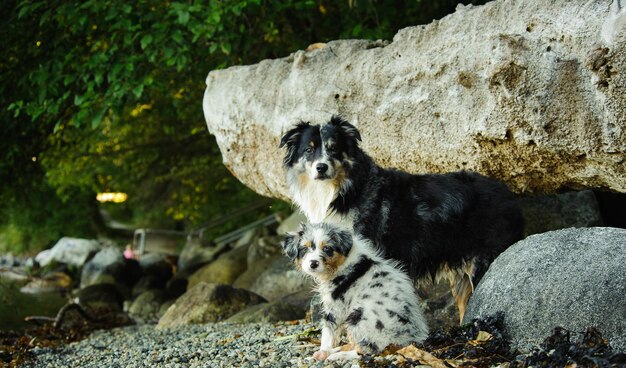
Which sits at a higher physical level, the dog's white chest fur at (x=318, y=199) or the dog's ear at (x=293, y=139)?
the dog's ear at (x=293, y=139)

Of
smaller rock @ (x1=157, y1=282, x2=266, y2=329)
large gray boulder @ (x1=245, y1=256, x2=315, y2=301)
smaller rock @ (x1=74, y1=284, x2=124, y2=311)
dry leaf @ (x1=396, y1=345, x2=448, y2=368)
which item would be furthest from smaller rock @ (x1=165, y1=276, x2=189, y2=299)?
dry leaf @ (x1=396, y1=345, x2=448, y2=368)

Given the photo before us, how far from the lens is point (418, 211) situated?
766 cm

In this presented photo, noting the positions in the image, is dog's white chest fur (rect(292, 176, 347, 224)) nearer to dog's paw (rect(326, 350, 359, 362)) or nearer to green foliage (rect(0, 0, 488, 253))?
dog's paw (rect(326, 350, 359, 362))

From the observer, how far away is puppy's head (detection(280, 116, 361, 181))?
7613 millimetres

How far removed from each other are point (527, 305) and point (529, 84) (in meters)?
2.49

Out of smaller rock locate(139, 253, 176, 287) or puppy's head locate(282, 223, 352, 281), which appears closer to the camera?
puppy's head locate(282, 223, 352, 281)

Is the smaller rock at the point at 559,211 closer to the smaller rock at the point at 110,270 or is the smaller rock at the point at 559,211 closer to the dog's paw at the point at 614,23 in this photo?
the dog's paw at the point at 614,23

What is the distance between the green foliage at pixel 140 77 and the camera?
1284 cm

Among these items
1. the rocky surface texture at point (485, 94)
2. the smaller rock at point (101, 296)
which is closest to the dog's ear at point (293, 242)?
the rocky surface texture at point (485, 94)

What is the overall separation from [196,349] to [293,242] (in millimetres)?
2174

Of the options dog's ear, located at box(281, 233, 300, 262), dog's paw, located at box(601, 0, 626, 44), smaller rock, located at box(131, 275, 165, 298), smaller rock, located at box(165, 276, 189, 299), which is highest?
dog's paw, located at box(601, 0, 626, 44)

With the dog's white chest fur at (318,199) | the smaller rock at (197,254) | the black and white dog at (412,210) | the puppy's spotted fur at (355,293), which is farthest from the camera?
the smaller rock at (197,254)

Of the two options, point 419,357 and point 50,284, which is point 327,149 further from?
point 50,284

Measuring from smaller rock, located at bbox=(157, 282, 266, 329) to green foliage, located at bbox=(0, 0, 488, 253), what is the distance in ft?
10.6
